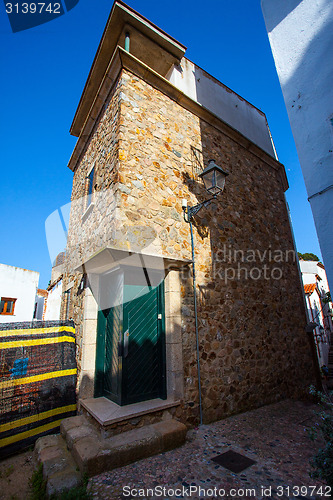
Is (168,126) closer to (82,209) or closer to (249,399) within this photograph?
(82,209)

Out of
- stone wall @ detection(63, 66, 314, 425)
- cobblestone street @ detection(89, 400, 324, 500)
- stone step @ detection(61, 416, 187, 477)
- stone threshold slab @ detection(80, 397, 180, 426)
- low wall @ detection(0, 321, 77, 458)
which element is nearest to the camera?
cobblestone street @ detection(89, 400, 324, 500)

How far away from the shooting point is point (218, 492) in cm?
229

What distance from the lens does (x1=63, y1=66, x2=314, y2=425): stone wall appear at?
155 inches

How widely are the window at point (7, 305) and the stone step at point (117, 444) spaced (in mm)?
15399

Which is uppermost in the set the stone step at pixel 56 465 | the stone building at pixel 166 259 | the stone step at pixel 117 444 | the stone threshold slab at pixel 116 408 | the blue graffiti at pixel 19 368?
the stone building at pixel 166 259

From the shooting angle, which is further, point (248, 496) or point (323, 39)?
point (323, 39)

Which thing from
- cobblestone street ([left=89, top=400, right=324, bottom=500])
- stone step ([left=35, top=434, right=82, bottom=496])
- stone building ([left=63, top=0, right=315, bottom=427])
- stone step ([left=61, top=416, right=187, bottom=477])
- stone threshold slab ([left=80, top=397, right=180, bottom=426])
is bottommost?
cobblestone street ([left=89, top=400, right=324, bottom=500])

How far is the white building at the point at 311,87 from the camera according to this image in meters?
3.06

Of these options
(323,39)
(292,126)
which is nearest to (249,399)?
(292,126)

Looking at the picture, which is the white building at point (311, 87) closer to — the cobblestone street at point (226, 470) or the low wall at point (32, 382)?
the cobblestone street at point (226, 470)

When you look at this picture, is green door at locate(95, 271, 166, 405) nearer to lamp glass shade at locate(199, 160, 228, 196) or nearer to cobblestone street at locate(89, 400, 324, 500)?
cobblestone street at locate(89, 400, 324, 500)

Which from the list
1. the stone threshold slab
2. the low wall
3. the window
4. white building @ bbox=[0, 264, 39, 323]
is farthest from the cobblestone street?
the window

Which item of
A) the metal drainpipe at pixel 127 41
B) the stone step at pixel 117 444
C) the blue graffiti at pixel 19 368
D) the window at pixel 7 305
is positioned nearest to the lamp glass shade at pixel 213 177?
the metal drainpipe at pixel 127 41

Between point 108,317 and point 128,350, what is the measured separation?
86 cm
